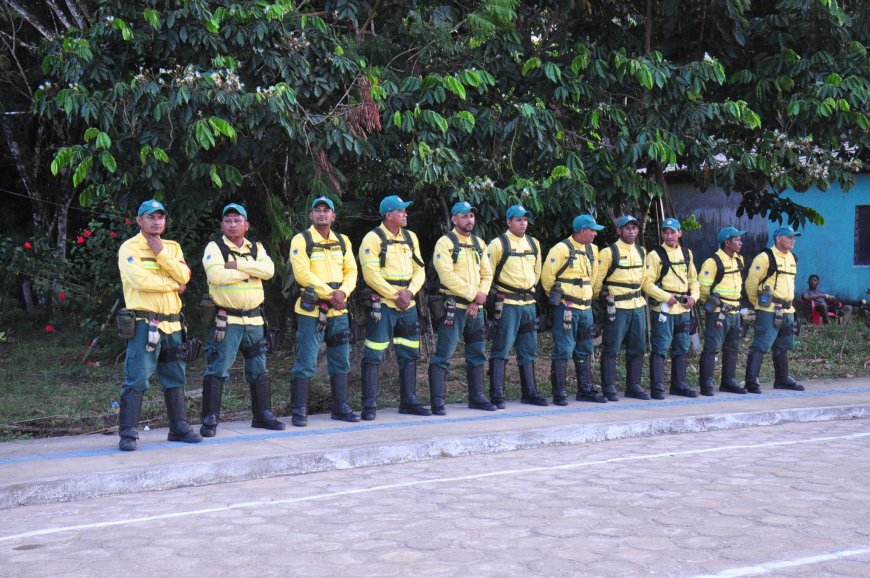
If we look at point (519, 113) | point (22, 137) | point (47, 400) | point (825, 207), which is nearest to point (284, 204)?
point (519, 113)

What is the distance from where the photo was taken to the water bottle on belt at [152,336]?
8336 mm

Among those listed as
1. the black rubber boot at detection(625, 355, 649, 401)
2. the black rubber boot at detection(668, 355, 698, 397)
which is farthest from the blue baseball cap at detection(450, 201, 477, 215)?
the black rubber boot at detection(668, 355, 698, 397)

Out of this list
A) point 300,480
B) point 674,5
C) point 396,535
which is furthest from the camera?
point 674,5

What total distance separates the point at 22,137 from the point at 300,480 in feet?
48.1

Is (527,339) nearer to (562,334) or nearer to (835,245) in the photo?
(562,334)

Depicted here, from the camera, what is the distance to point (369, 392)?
1027 cm

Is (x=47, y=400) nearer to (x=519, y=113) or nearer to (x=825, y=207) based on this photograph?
(x=519, y=113)

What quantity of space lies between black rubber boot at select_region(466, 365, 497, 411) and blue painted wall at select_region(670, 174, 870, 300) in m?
10.9

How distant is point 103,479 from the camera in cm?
744

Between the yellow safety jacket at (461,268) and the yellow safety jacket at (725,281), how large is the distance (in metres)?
3.35

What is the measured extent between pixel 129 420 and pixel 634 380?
6284 mm

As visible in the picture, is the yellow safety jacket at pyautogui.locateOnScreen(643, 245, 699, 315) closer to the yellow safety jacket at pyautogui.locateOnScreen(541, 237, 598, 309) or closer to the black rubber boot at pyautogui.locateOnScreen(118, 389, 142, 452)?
the yellow safety jacket at pyautogui.locateOnScreen(541, 237, 598, 309)

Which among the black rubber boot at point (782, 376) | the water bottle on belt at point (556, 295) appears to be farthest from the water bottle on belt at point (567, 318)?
the black rubber boot at point (782, 376)

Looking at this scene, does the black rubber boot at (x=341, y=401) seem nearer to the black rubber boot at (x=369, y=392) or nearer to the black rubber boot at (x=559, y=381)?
the black rubber boot at (x=369, y=392)
